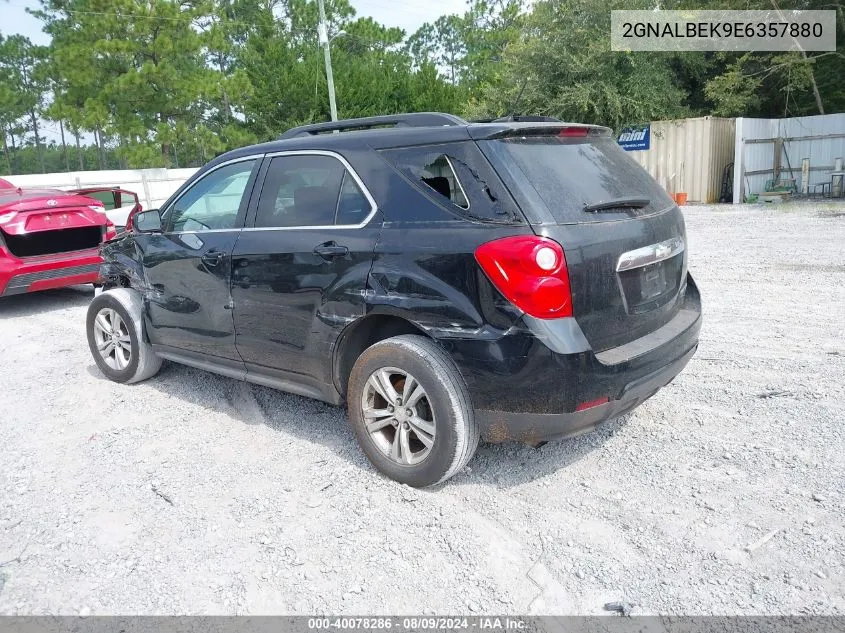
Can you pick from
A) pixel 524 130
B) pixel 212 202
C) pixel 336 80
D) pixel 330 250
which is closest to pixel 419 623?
pixel 330 250

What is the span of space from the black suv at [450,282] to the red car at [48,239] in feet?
15.1

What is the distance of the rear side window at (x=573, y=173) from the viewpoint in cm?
308

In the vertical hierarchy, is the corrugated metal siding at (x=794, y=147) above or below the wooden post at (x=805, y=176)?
above

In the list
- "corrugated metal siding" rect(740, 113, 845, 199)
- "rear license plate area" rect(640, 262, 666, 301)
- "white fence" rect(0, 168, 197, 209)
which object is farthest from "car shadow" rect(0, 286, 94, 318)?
"corrugated metal siding" rect(740, 113, 845, 199)

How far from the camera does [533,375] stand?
9.59 ft

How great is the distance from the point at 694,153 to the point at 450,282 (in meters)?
18.0

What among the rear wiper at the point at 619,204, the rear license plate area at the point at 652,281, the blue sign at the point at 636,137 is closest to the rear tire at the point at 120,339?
the rear wiper at the point at 619,204

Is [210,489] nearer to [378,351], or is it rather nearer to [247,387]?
[378,351]

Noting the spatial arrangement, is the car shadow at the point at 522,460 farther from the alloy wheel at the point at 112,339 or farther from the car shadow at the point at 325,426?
the alloy wheel at the point at 112,339

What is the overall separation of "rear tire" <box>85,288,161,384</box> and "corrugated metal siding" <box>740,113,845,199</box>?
684 inches

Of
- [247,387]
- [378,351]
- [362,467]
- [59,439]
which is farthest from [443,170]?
[59,439]

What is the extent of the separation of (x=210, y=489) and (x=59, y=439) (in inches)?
55.2

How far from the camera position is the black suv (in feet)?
9.69

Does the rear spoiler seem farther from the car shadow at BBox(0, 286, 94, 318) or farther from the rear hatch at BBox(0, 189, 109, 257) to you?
the car shadow at BBox(0, 286, 94, 318)
